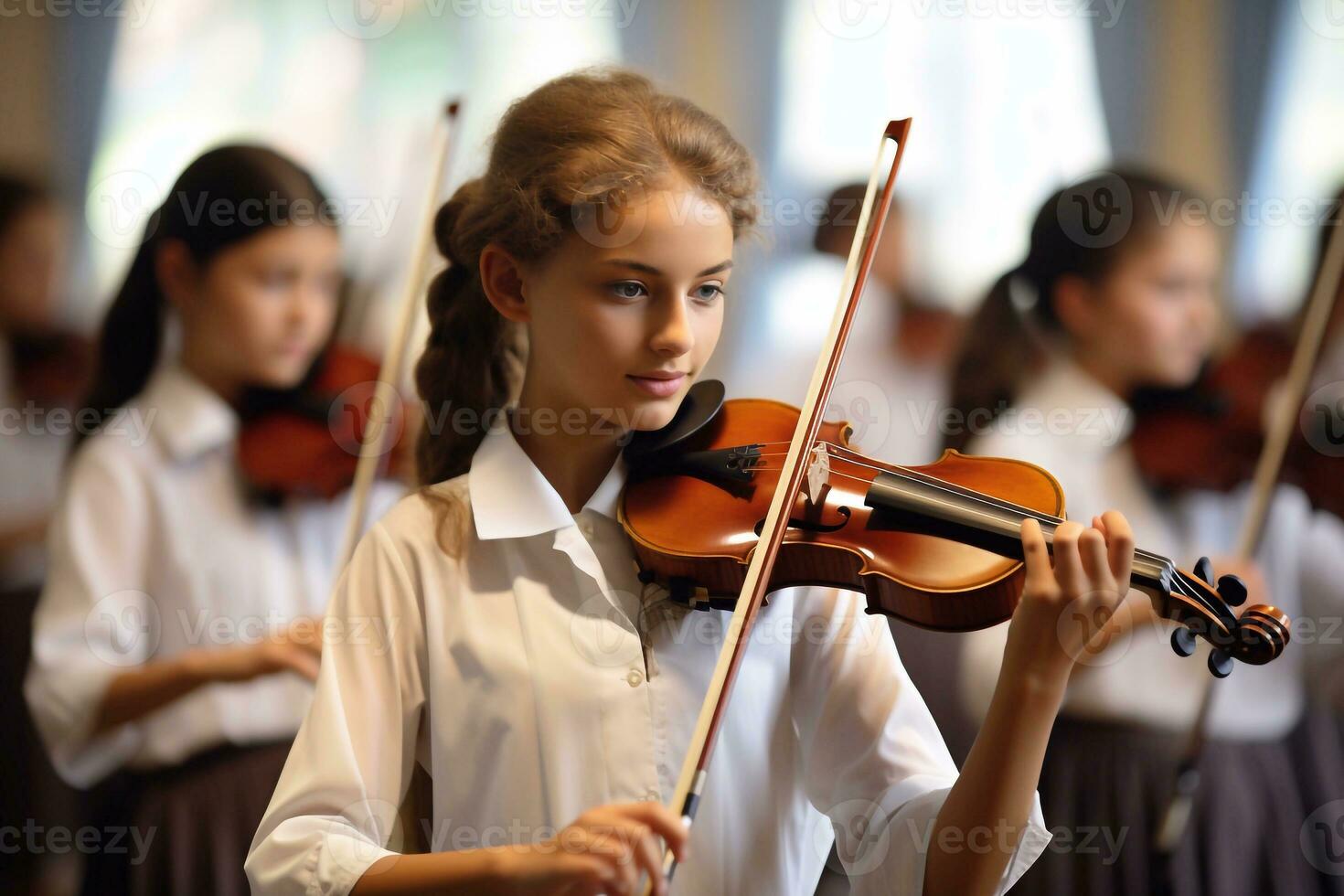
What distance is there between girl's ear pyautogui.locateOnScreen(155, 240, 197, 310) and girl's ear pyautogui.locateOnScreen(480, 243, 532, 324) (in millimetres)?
656

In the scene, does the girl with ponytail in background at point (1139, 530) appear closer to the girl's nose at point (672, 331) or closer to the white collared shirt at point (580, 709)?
the white collared shirt at point (580, 709)

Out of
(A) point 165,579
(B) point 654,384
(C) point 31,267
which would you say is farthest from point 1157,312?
(C) point 31,267

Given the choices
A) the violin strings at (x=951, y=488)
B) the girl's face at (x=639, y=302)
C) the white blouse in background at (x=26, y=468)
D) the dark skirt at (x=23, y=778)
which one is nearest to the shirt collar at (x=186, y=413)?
the white blouse in background at (x=26, y=468)

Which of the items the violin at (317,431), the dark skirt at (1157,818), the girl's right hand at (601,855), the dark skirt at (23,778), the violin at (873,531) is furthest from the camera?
the dark skirt at (1157,818)

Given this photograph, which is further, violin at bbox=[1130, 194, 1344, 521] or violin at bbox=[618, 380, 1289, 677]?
violin at bbox=[1130, 194, 1344, 521]

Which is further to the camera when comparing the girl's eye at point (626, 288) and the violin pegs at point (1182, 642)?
the girl's eye at point (626, 288)

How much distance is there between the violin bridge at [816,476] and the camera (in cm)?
81

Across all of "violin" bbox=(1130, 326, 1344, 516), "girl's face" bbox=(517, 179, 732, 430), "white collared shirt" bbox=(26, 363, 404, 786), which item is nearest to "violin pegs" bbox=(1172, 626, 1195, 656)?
"girl's face" bbox=(517, 179, 732, 430)

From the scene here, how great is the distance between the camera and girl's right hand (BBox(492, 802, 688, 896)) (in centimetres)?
63

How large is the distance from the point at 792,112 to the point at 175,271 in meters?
0.84

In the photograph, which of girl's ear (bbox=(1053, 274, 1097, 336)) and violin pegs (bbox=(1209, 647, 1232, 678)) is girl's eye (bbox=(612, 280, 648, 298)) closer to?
violin pegs (bbox=(1209, 647, 1232, 678))

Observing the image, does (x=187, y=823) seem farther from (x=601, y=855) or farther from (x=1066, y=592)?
(x=1066, y=592)

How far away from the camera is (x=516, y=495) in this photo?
87cm

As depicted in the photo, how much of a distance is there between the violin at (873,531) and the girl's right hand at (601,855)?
203mm
